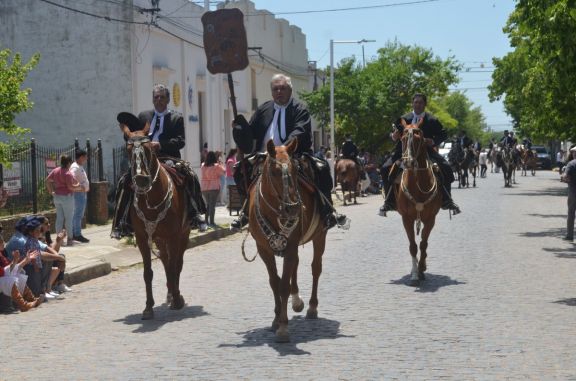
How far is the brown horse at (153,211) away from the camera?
35.4ft

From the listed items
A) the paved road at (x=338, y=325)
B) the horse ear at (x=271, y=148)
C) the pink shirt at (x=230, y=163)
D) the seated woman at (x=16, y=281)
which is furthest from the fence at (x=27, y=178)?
the horse ear at (x=271, y=148)

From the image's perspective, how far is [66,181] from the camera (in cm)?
1975

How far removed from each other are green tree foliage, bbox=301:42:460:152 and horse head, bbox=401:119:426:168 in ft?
123

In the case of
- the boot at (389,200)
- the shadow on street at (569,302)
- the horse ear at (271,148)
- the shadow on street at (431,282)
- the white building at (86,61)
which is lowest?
the shadow on street at (569,302)

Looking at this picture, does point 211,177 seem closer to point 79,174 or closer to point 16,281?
point 79,174

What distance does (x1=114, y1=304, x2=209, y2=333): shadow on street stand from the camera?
1060cm

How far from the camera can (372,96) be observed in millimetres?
51844

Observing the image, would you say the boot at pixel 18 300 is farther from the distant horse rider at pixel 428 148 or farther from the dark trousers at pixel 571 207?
the dark trousers at pixel 571 207

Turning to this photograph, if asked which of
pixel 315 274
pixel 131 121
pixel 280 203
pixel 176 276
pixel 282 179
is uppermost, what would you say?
pixel 131 121

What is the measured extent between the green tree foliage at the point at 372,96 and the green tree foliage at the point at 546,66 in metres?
8.27

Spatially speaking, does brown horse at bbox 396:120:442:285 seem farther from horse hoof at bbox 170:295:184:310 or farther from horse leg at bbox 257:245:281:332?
horse leg at bbox 257:245:281:332

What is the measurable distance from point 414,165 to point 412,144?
→ 309 millimetres

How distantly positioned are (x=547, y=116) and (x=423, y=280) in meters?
15.6

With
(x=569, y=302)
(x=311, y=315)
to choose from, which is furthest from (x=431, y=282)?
(x=311, y=315)
